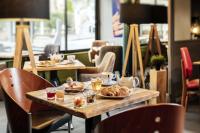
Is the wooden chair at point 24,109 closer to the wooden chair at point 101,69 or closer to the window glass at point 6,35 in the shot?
the wooden chair at point 101,69

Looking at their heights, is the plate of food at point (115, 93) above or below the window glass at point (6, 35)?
below

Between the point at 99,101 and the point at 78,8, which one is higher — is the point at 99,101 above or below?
below

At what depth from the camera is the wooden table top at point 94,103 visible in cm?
212

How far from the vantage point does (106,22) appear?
743 centimetres

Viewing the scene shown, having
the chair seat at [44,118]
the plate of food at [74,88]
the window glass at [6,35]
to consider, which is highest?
the window glass at [6,35]

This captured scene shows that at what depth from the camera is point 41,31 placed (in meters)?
6.78

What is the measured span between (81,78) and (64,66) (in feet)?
2.00

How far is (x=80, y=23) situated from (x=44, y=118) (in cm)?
470

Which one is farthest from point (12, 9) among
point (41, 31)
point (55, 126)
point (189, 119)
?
point (41, 31)

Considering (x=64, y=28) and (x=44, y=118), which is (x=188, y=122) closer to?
(x=44, y=118)

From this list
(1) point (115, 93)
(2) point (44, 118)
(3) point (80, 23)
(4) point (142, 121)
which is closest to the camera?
(4) point (142, 121)

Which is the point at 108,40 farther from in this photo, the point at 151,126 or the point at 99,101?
the point at 151,126

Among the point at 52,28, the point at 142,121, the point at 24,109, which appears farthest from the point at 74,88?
the point at 52,28

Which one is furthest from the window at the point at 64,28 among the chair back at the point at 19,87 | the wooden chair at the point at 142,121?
the wooden chair at the point at 142,121
